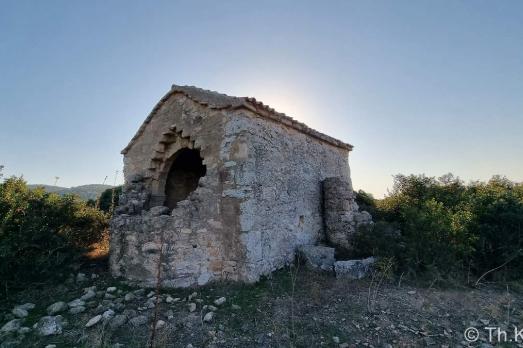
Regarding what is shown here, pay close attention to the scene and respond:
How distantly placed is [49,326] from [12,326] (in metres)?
0.52

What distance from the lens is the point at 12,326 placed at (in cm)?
375

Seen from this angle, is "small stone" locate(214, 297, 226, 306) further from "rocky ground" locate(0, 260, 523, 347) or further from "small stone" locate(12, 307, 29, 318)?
"small stone" locate(12, 307, 29, 318)

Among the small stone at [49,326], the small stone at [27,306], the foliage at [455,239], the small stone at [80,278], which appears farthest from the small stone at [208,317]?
the foliage at [455,239]

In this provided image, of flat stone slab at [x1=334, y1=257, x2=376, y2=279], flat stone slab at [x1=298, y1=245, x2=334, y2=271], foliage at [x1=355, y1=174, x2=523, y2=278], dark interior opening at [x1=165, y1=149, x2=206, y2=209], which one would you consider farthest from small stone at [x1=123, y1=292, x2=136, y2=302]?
foliage at [x1=355, y1=174, x2=523, y2=278]

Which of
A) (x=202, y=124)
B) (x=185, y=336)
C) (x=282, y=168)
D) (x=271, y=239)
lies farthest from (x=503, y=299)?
(x=202, y=124)

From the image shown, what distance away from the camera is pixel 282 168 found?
22.4ft

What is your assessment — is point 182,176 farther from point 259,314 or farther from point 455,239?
point 455,239

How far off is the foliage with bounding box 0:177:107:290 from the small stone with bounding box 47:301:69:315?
1.11 m

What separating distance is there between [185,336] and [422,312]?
12.2 ft

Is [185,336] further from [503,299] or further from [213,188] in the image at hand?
[503,299]

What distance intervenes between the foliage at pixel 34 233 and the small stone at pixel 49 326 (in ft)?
4.75

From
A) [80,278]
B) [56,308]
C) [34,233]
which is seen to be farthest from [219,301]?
[34,233]

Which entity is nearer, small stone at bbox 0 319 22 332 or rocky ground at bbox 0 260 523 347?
rocky ground at bbox 0 260 523 347

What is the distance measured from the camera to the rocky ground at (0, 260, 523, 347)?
3566 millimetres
